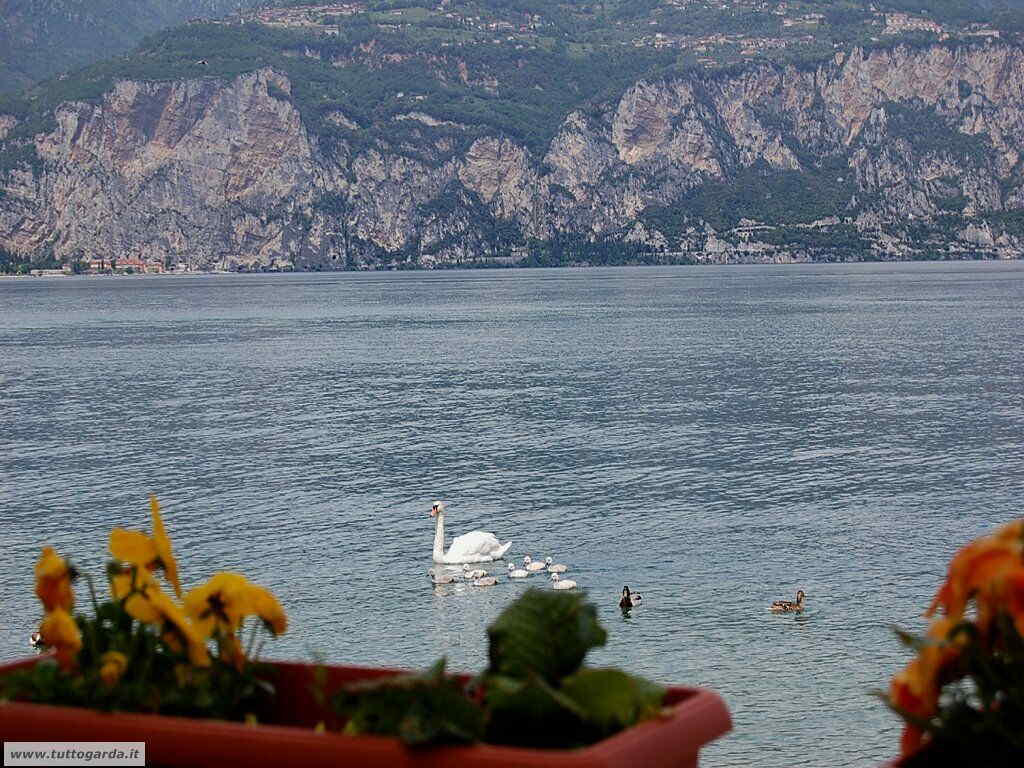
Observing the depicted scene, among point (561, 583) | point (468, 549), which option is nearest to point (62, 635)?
point (561, 583)

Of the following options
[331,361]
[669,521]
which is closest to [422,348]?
[331,361]

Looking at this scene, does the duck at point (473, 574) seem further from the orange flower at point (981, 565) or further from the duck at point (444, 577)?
the orange flower at point (981, 565)

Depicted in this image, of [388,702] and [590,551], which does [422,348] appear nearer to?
→ [590,551]

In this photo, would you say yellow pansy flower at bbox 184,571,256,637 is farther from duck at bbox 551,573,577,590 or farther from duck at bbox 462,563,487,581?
duck at bbox 462,563,487,581

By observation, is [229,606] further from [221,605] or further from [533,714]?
[533,714]

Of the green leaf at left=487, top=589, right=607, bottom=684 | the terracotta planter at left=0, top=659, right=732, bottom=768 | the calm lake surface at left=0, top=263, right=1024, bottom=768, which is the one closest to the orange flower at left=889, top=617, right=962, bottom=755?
the terracotta planter at left=0, top=659, right=732, bottom=768

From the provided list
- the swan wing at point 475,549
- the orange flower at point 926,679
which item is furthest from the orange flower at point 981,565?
the swan wing at point 475,549

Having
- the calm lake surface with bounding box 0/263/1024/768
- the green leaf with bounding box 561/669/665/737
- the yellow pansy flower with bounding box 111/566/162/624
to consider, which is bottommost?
the calm lake surface with bounding box 0/263/1024/768
